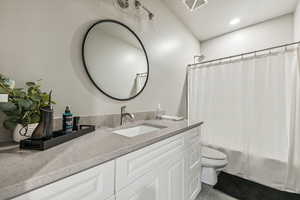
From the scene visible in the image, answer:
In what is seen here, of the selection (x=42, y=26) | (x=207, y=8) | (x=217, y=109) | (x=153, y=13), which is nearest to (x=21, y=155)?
(x=42, y=26)

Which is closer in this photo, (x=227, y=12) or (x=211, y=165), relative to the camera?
(x=211, y=165)

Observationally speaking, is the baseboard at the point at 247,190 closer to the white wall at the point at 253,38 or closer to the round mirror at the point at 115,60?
the round mirror at the point at 115,60

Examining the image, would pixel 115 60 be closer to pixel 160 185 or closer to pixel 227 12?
pixel 160 185

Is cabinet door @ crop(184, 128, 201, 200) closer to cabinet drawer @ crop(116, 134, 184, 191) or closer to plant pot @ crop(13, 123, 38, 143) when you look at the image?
cabinet drawer @ crop(116, 134, 184, 191)

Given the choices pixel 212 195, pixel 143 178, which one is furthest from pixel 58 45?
pixel 212 195

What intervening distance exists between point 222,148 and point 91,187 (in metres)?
2.13

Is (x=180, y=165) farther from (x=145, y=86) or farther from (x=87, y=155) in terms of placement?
(x=145, y=86)

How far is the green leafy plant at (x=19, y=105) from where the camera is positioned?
2.02 feet

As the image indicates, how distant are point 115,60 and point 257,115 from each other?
2040mm

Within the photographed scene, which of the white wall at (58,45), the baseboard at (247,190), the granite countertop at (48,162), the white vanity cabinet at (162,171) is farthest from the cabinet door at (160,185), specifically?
the baseboard at (247,190)

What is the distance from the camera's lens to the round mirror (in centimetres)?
113

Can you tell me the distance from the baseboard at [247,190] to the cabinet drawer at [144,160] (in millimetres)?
1120

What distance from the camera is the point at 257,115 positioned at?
5.85 ft

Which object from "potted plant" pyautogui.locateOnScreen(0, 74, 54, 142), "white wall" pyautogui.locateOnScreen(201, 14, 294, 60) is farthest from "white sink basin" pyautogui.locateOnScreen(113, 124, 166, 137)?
"white wall" pyautogui.locateOnScreen(201, 14, 294, 60)
